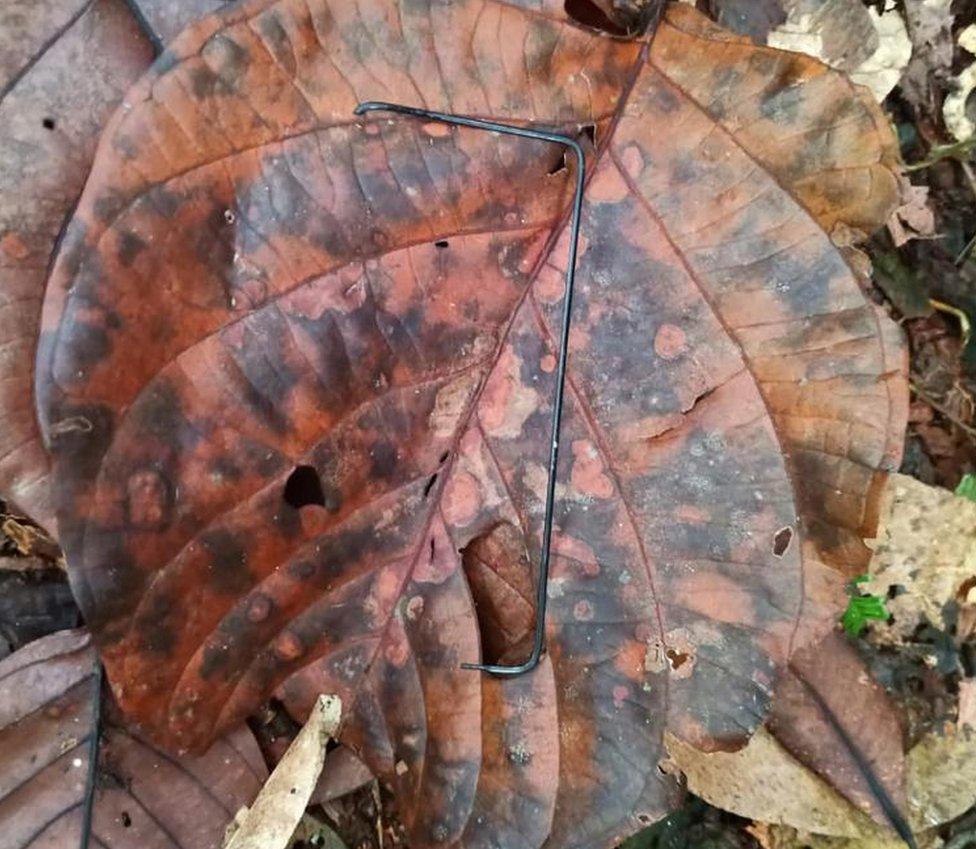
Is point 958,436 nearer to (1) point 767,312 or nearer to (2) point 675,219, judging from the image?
(1) point 767,312

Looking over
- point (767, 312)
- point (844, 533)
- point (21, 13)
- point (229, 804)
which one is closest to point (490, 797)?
point (229, 804)

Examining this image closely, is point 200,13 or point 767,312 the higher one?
point 200,13

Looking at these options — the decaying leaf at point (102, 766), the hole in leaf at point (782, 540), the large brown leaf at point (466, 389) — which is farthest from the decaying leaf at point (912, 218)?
the decaying leaf at point (102, 766)

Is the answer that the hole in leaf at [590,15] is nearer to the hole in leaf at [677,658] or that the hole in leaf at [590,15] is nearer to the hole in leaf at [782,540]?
the hole in leaf at [782,540]

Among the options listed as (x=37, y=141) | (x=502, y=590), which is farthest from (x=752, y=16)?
(x=37, y=141)

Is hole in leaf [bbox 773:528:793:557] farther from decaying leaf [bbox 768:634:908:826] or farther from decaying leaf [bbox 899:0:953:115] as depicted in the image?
decaying leaf [bbox 899:0:953:115]

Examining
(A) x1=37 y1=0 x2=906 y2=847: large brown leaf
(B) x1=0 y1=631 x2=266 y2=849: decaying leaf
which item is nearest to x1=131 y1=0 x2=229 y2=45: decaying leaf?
(A) x1=37 y1=0 x2=906 y2=847: large brown leaf
